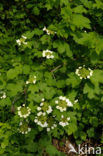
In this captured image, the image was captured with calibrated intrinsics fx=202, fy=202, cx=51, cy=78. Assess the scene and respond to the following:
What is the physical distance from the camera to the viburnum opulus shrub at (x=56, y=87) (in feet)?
8.25

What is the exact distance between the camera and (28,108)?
8.71ft

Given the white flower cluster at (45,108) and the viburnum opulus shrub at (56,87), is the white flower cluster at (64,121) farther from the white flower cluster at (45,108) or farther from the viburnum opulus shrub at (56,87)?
the white flower cluster at (45,108)

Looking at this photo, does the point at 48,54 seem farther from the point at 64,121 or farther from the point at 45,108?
the point at 64,121

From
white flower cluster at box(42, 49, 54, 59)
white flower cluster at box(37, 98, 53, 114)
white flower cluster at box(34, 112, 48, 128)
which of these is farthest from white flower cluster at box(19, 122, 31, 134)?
white flower cluster at box(42, 49, 54, 59)

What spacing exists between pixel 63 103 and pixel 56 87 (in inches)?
19.1

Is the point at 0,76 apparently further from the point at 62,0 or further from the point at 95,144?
the point at 95,144

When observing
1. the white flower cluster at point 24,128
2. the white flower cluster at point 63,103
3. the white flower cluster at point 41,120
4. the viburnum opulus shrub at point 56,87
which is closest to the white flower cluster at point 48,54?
the viburnum opulus shrub at point 56,87

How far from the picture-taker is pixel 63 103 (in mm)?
2480

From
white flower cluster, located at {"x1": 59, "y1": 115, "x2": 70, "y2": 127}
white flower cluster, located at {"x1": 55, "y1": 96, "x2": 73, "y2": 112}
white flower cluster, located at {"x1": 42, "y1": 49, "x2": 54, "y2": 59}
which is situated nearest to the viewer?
white flower cluster, located at {"x1": 55, "y1": 96, "x2": 73, "y2": 112}

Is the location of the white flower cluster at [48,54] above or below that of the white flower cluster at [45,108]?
above

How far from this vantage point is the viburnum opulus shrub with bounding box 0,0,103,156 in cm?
252

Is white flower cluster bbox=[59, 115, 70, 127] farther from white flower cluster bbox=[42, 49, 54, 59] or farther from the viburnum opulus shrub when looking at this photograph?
white flower cluster bbox=[42, 49, 54, 59]

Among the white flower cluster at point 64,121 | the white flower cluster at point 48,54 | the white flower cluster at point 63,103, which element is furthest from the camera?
the white flower cluster at point 48,54

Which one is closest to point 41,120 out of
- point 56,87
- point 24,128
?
point 24,128
